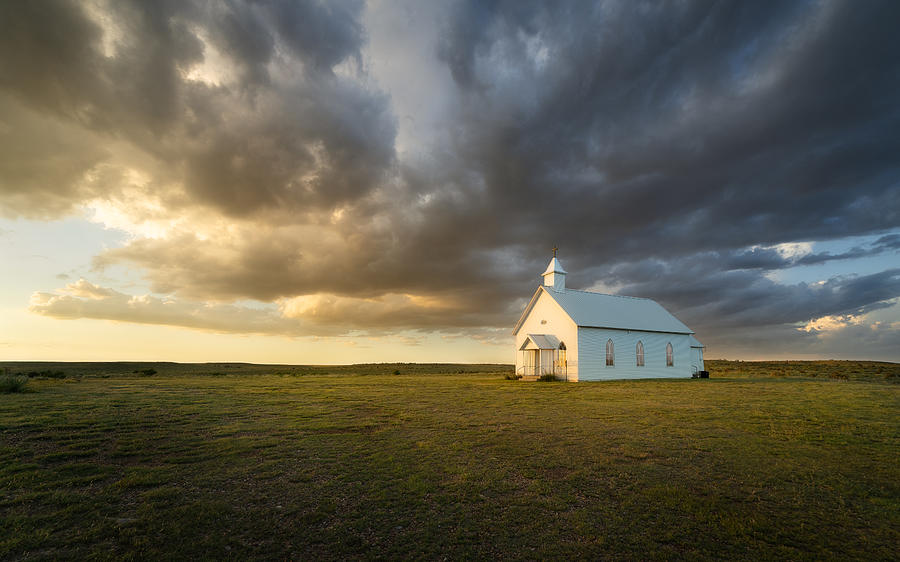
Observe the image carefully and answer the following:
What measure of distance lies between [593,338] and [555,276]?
8301mm

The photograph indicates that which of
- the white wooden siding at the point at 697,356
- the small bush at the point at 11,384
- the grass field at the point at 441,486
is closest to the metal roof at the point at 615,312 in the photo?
the white wooden siding at the point at 697,356

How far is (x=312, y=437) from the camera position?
12711 mm

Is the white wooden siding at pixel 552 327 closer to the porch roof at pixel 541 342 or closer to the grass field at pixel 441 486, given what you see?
the porch roof at pixel 541 342

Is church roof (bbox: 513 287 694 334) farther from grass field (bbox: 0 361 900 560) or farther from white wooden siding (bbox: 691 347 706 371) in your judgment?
grass field (bbox: 0 361 900 560)

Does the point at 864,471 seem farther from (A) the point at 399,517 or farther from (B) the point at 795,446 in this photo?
→ (A) the point at 399,517

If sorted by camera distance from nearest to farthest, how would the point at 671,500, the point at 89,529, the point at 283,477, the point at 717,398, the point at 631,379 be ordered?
the point at 89,529
the point at 671,500
the point at 283,477
the point at 717,398
the point at 631,379

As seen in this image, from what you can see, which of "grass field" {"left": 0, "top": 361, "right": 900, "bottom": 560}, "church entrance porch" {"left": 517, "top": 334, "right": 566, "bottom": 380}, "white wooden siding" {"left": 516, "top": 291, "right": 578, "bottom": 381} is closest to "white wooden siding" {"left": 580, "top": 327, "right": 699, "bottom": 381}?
"white wooden siding" {"left": 516, "top": 291, "right": 578, "bottom": 381}

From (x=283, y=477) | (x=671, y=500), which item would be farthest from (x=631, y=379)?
(x=283, y=477)

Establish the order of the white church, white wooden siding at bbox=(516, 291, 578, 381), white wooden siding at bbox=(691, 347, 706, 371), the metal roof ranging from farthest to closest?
white wooden siding at bbox=(691, 347, 706, 371)
the metal roof
the white church
white wooden siding at bbox=(516, 291, 578, 381)

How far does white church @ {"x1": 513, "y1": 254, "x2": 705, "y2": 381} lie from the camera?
37.6 meters

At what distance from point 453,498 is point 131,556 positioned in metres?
5.06

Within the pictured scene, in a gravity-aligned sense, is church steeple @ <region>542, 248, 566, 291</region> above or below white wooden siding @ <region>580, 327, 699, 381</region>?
above

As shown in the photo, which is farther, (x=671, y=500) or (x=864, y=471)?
(x=864, y=471)

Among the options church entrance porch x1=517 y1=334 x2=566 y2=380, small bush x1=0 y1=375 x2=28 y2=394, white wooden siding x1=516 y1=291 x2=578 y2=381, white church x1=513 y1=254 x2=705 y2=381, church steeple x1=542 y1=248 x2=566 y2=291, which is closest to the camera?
small bush x1=0 y1=375 x2=28 y2=394
